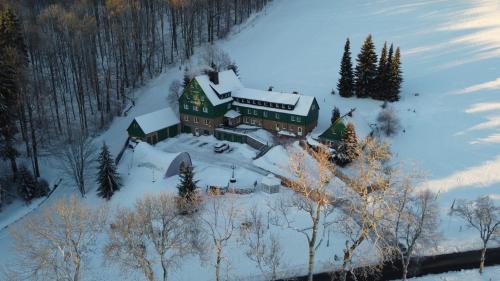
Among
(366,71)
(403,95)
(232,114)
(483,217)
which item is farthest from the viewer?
(366,71)

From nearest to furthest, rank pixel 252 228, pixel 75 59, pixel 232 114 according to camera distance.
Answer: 1. pixel 252 228
2. pixel 232 114
3. pixel 75 59

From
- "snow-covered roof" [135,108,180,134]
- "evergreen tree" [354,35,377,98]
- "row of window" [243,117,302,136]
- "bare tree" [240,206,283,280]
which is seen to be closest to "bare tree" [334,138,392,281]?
"bare tree" [240,206,283,280]

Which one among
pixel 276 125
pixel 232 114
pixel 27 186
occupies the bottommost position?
pixel 27 186

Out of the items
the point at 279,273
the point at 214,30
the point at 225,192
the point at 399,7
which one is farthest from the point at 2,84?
the point at 399,7

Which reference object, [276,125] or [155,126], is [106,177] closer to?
[155,126]

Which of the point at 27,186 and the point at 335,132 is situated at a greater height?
the point at 335,132

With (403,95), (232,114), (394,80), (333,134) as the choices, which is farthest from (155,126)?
(403,95)

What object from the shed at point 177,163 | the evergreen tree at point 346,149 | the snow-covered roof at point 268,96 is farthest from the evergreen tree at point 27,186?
the evergreen tree at point 346,149

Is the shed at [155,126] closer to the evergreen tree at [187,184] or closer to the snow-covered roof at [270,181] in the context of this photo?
the evergreen tree at [187,184]
